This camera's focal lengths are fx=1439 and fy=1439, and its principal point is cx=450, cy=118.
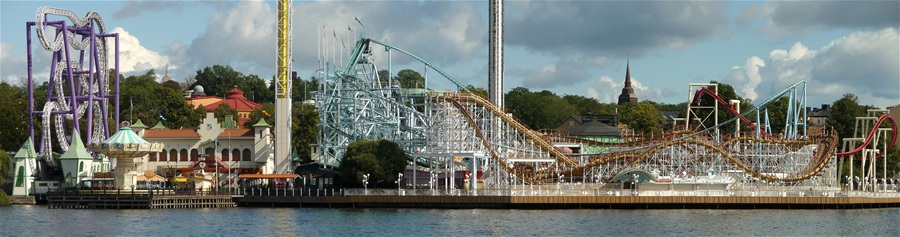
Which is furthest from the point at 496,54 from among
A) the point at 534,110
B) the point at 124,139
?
the point at 534,110

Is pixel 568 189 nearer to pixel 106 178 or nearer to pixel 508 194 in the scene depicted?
pixel 508 194

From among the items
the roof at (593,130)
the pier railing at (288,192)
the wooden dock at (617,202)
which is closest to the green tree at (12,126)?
the pier railing at (288,192)

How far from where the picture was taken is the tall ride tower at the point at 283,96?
114812 mm

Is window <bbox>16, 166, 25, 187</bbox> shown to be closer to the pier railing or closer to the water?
the water

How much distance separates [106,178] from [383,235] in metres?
36.9

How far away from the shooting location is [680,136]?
336 ft

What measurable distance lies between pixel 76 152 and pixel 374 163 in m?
25.4

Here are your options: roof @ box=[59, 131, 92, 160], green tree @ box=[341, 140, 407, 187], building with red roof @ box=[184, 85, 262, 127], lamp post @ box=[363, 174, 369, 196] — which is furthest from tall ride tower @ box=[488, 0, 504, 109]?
building with red roof @ box=[184, 85, 262, 127]

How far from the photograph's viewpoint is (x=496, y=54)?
399ft

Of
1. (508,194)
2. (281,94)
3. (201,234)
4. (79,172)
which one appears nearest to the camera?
(201,234)

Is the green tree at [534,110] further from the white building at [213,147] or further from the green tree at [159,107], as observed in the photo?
the white building at [213,147]

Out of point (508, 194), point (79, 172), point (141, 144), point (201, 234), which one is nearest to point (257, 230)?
point (201, 234)

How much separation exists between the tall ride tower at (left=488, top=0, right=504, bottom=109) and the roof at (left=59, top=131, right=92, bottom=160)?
110ft

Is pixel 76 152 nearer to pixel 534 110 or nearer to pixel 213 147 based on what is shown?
pixel 213 147
